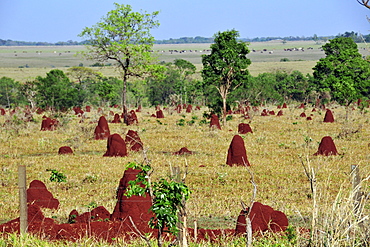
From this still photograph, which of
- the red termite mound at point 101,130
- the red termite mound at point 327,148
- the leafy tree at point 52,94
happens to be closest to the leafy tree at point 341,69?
the leafy tree at point 52,94

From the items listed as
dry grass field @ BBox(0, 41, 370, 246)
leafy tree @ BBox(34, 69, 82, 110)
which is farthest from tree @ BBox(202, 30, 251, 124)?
leafy tree @ BBox(34, 69, 82, 110)

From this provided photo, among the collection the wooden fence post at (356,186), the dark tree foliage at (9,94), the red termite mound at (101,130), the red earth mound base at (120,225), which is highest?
the wooden fence post at (356,186)

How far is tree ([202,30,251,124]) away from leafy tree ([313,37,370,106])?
13528 mm

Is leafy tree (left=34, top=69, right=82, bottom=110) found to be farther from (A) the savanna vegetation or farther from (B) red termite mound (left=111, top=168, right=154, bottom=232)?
(B) red termite mound (left=111, top=168, right=154, bottom=232)

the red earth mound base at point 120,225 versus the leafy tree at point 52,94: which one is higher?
the red earth mound base at point 120,225

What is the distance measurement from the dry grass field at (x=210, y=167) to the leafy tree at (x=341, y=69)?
15.1 meters

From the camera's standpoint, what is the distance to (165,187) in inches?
214

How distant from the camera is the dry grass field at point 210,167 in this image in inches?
397

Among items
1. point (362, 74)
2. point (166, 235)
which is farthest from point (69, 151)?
point (362, 74)

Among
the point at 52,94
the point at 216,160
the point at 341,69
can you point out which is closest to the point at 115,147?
the point at 216,160

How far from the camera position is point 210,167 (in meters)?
15.6

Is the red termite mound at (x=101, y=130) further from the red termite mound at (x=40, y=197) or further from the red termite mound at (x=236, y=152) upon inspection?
the red termite mound at (x=40, y=197)

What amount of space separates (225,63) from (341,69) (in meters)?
20.7

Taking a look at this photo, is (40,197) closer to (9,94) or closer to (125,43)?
(125,43)
